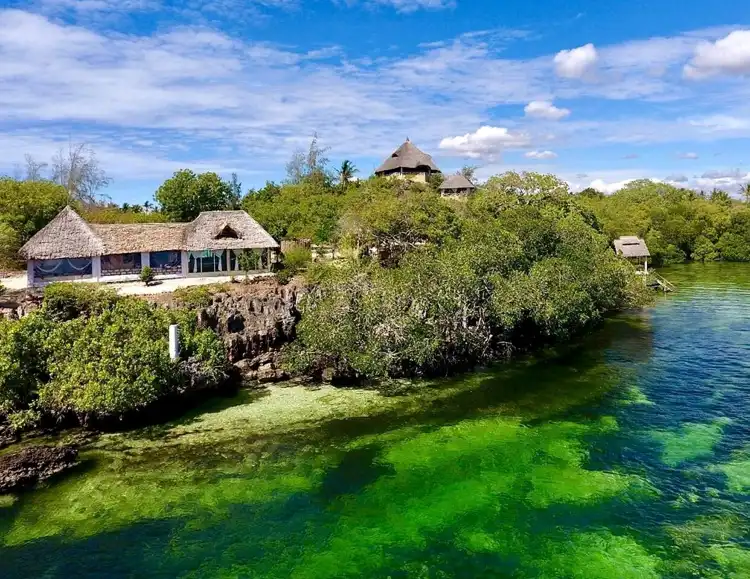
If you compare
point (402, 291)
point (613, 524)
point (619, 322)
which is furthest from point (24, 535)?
point (619, 322)

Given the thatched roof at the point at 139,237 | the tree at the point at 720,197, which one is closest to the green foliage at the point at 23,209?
the thatched roof at the point at 139,237

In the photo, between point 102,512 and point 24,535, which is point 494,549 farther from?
point 24,535

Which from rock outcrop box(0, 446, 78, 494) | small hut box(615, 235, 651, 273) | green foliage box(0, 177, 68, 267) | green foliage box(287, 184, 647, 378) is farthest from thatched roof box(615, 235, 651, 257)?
rock outcrop box(0, 446, 78, 494)

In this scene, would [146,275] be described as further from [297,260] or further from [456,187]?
[456,187]

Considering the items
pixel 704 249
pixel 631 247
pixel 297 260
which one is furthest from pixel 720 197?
pixel 297 260

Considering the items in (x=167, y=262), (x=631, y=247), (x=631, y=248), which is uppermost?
(x=631, y=247)

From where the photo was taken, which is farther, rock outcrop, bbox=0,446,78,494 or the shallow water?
rock outcrop, bbox=0,446,78,494

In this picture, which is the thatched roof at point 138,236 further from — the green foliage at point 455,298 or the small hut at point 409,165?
the small hut at point 409,165

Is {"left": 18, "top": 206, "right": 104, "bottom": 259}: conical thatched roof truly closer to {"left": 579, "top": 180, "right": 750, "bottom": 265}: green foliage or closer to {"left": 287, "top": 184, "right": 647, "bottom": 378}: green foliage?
{"left": 287, "top": 184, "right": 647, "bottom": 378}: green foliage
